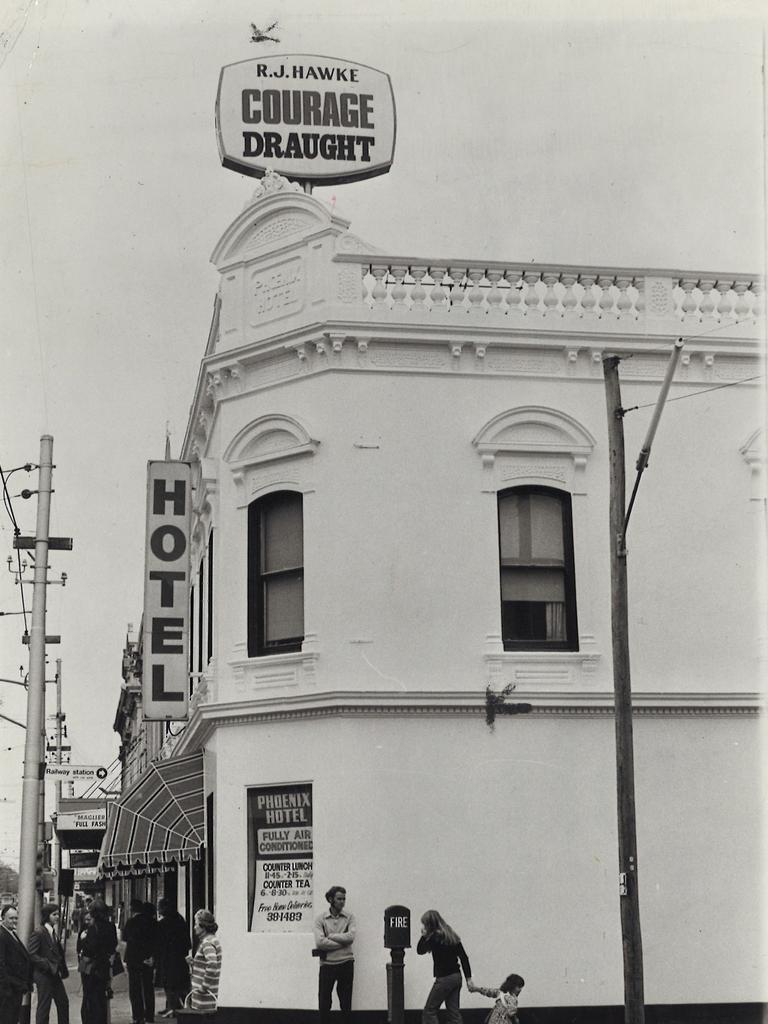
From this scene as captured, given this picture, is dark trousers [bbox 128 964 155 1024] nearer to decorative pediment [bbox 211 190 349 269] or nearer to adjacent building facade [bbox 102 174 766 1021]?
adjacent building facade [bbox 102 174 766 1021]

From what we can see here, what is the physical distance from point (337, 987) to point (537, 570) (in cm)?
594

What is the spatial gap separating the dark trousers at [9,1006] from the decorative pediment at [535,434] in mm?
8838

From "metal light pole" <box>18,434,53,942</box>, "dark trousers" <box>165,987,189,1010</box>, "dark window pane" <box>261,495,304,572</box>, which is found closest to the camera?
"dark window pane" <box>261,495,304,572</box>

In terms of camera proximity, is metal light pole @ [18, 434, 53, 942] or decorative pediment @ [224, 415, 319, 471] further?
metal light pole @ [18, 434, 53, 942]

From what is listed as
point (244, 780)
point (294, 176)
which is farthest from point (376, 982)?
point (294, 176)

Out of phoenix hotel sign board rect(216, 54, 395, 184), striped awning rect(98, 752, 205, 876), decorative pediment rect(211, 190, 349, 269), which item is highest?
phoenix hotel sign board rect(216, 54, 395, 184)

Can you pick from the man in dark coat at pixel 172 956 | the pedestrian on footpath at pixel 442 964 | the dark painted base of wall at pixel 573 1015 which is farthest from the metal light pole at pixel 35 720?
the pedestrian on footpath at pixel 442 964

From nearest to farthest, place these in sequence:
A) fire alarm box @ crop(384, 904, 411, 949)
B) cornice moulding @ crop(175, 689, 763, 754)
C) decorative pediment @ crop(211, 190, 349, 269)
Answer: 1. fire alarm box @ crop(384, 904, 411, 949)
2. cornice moulding @ crop(175, 689, 763, 754)
3. decorative pediment @ crop(211, 190, 349, 269)

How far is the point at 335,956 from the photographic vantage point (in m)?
17.9

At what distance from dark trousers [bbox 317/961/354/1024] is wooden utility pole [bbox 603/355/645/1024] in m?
3.34

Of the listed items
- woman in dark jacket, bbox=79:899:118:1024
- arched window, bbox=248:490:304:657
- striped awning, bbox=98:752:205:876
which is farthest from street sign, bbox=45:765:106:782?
arched window, bbox=248:490:304:657

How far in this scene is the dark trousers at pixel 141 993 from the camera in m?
20.8

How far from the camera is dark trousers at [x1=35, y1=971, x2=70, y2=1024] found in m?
19.4

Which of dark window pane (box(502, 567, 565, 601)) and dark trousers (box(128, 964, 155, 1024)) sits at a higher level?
dark window pane (box(502, 567, 565, 601))
